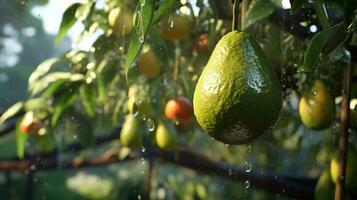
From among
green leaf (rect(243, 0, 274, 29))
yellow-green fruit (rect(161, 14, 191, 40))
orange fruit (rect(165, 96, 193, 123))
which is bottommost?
orange fruit (rect(165, 96, 193, 123))

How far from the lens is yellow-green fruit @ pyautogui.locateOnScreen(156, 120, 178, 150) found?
130cm

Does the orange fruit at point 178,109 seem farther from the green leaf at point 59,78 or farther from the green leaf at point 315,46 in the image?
the green leaf at point 315,46

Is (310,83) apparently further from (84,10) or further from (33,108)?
(33,108)

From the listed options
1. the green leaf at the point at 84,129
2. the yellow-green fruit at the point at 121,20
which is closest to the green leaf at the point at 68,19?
the yellow-green fruit at the point at 121,20

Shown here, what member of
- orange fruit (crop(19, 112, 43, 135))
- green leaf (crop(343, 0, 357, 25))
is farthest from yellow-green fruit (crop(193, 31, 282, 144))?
orange fruit (crop(19, 112, 43, 135))

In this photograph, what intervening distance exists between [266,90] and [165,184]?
77.8 inches

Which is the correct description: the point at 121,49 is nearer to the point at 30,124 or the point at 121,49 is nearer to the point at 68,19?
the point at 68,19

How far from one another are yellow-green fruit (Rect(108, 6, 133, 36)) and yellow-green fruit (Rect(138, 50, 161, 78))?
0.33 feet

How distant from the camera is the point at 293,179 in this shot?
156cm

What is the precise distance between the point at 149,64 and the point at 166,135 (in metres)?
0.18

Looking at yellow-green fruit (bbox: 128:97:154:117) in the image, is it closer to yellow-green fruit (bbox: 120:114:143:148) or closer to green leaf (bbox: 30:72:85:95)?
yellow-green fruit (bbox: 120:114:143:148)

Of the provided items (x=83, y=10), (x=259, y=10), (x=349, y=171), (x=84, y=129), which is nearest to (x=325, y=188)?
(x=349, y=171)

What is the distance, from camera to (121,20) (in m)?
1.25

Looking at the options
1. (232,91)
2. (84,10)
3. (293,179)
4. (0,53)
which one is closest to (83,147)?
(293,179)
